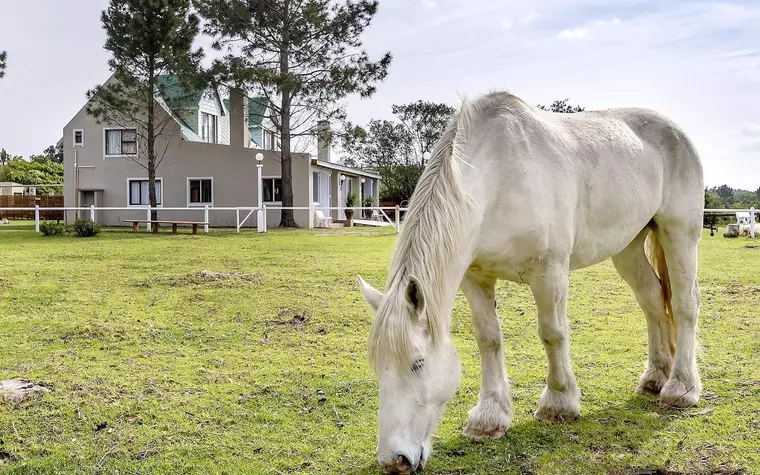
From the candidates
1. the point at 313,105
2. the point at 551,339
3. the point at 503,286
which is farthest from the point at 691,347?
the point at 313,105

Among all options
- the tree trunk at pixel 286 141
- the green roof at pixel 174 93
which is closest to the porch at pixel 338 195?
the tree trunk at pixel 286 141

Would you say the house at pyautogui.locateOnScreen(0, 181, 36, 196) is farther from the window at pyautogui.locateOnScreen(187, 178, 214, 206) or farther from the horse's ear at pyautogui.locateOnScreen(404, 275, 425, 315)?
the horse's ear at pyautogui.locateOnScreen(404, 275, 425, 315)

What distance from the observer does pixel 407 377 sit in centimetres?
243

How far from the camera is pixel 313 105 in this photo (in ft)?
76.2

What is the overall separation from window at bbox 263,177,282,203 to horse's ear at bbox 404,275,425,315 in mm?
23602

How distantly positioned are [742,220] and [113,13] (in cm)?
2268

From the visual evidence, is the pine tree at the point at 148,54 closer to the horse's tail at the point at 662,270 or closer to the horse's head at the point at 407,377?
the horse's tail at the point at 662,270

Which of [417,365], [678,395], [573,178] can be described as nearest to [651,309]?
[678,395]

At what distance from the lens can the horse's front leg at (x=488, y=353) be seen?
327 cm

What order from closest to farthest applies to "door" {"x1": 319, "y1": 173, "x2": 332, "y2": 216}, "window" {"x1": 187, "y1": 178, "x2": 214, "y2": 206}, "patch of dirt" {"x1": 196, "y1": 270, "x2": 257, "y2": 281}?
"patch of dirt" {"x1": 196, "y1": 270, "x2": 257, "y2": 281} → "window" {"x1": 187, "y1": 178, "x2": 214, "y2": 206} → "door" {"x1": 319, "y1": 173, "x2": 332, "y2": 216}

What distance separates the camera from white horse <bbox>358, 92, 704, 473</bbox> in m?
2.46

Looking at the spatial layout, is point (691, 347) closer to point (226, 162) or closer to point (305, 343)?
point (305, 343)

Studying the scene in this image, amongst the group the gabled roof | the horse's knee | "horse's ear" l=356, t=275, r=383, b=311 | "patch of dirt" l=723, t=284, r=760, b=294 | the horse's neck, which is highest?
the gabled roof

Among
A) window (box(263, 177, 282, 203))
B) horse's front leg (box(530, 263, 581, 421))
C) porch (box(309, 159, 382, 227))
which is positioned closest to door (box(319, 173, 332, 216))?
porch (box(309, 159, 382, 227))
